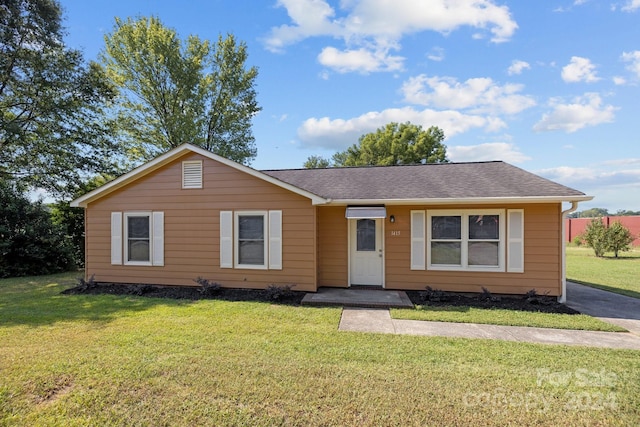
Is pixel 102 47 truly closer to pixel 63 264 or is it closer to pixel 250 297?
pixel 63 264

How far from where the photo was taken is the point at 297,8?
888 cm

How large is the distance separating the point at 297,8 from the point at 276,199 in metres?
5.84

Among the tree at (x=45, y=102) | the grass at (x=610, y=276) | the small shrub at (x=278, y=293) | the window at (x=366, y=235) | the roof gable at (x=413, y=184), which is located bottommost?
the grass at (x=610, y=276)

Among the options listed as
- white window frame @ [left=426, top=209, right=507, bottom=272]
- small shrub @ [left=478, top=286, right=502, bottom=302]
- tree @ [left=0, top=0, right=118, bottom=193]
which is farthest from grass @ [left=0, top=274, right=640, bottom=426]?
tree @ [left=0, top=0, right=118, bottom=193]

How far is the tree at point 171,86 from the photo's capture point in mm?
18141

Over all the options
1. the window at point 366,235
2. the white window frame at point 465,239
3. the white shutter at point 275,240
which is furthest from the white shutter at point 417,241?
the white shutter at point 275,240

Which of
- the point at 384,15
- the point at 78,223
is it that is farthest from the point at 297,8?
the point at 78,223

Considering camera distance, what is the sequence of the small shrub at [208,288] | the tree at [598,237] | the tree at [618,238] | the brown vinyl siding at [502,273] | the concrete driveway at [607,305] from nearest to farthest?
the concrete driveway at [607,305]
the brown vinyl siding at [502,273]
the small shrub at [208,288]
the tree at [618,238]
the tree at [598,237]

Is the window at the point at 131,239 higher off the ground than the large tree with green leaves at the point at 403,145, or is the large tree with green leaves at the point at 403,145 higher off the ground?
the large tree with green leaves at the point at 403,145

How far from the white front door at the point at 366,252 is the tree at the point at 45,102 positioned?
531 inches

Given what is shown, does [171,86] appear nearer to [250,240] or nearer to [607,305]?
[250,240]

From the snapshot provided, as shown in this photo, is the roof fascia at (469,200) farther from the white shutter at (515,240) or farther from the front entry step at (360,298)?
the front entry step at (360,298)

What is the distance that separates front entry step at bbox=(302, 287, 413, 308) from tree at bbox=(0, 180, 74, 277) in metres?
11.1

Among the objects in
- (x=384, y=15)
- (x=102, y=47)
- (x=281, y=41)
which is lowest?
(x=384, y=15)
